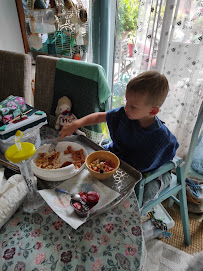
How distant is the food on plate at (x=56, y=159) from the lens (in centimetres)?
77

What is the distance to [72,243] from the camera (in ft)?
1.76

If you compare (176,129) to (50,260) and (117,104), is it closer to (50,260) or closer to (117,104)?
(117,104)

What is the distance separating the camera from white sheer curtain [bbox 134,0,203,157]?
1.11 m

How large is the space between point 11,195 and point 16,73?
0.90m

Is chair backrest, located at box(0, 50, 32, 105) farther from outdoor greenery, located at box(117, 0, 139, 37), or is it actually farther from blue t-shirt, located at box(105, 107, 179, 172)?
outdoor greenery, located at box(117, 0, 139, 37)

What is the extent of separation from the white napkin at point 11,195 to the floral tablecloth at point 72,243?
1.3 inches

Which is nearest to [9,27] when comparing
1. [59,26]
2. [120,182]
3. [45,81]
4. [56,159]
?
[59,26]

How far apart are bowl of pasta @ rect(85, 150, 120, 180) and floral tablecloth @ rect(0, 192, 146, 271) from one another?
131 mm

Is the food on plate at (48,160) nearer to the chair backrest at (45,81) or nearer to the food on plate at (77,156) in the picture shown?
the food on plate at (77,156)

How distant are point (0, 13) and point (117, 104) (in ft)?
4.52

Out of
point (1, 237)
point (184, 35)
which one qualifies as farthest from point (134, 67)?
point (1, 237)

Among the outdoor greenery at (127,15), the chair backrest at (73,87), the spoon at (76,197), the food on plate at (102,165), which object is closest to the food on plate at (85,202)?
the spoon at (76,197)

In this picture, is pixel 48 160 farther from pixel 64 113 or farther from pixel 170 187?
pixel 170 187

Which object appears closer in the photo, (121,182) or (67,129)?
(121,182)
